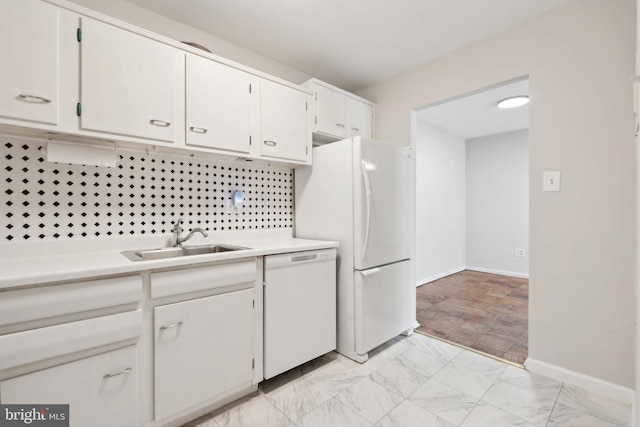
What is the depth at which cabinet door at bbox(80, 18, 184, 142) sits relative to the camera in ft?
4.66

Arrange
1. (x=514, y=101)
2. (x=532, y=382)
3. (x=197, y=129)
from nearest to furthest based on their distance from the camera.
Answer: (x=197, y=129) → (x=532, y=382) → (x=514, y=101)

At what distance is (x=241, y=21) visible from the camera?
2062mm

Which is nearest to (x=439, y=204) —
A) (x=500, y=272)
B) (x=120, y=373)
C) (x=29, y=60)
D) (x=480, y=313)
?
(x=500, y=272)

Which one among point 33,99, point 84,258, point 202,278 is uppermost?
point 33,99

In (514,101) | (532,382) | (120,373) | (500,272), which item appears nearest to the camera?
(120,373)

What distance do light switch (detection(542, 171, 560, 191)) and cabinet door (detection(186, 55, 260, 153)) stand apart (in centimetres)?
206

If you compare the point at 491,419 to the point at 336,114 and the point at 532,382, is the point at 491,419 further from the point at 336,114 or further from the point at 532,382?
the point at 336,114

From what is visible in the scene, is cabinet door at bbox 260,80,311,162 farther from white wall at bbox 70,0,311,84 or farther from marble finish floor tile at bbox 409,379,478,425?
marble finish floor tile at bbox 409,379,478,425

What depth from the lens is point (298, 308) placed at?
6.24 ft

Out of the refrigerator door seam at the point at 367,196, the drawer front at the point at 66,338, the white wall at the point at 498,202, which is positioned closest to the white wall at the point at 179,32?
the refrigerator door seam at the point at 367,196

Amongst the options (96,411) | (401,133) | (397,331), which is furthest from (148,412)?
(401,133)

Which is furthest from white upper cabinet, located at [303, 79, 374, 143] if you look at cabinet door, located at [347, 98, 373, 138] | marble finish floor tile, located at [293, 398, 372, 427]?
marble finish floor tile, located at [293, 398, 372, 427]

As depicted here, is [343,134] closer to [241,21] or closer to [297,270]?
[241,21]

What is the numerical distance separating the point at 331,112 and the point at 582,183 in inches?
74.9
